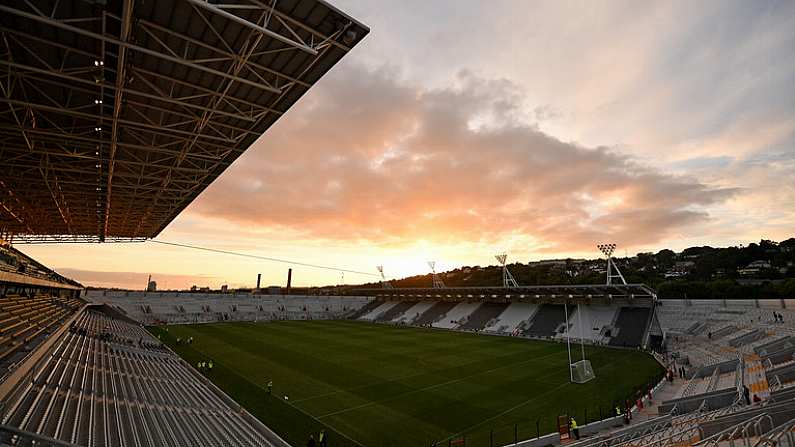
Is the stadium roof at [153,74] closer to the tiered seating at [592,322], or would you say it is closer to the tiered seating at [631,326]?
the tiered seating at [592,322]

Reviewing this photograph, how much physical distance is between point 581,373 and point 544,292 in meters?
24.0

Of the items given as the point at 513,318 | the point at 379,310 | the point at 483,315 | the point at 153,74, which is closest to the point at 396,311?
the point at 379,310

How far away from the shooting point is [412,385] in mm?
22609

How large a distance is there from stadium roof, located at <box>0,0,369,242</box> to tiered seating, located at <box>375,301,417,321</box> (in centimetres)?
4699

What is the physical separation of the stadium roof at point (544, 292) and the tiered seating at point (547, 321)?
1721 mm

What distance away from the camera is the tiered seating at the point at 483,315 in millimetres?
50688

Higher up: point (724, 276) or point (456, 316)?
point (724, 276)

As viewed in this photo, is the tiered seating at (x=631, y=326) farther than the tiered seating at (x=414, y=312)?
No

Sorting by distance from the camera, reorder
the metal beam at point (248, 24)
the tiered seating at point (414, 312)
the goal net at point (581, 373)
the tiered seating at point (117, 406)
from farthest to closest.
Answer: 1. the tiered seating at point (414, 312)
2. the goal net at point (581, 373)
3. the tiered seating at point (117, 406)
4. the metal beam at point (248, 24)

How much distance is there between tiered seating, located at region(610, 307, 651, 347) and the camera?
37.6 meters

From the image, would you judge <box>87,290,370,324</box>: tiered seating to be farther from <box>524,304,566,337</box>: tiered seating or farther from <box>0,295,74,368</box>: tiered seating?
<box>0,295,74,368</box>: tiered seating

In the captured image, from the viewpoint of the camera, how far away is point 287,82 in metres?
12.2

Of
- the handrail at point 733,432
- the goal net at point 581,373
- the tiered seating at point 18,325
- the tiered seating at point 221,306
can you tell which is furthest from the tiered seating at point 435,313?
the handrail at point 733,432

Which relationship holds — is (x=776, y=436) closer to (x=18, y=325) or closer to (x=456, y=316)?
(x=18, y=325)
